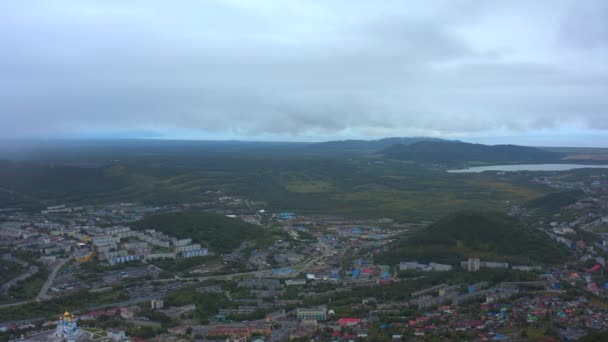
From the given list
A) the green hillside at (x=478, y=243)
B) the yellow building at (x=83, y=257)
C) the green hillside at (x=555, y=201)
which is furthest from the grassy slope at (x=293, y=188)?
the yellow building at (x=83, y=257)

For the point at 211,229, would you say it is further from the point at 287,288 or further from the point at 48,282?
the point at 287,288

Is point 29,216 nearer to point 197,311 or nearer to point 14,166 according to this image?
Result: point 14,166

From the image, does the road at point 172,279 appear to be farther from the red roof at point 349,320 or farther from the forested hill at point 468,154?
the forested hill at point 468,154

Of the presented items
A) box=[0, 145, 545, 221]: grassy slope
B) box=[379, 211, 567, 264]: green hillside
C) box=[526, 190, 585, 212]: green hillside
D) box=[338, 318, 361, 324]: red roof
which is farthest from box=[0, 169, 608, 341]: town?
box=[0, 145, 545, 221]: grassy slope

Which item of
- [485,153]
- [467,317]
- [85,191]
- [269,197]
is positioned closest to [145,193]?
[85,191]

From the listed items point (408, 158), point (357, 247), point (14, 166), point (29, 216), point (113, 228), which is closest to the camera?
point (357, 247)
